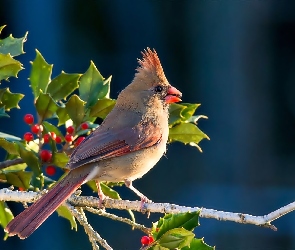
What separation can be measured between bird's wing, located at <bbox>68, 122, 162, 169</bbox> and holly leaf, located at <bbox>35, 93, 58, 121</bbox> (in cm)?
16

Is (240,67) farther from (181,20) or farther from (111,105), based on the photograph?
(111,105)

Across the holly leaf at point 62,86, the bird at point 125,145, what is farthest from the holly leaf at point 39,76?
the bird at point 125,145

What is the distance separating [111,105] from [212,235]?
401 cm

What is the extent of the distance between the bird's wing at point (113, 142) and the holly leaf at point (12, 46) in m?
0.39

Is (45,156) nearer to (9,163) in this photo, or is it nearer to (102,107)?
(9,163)

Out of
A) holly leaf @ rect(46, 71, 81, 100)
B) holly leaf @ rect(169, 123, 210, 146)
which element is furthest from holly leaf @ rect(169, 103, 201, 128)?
holly leaf @ rect(46, 71, 81, 100)

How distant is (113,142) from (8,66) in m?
0.56

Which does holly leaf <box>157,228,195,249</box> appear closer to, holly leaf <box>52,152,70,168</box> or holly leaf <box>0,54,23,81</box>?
holly leaf <box>52,152,70,168</box>

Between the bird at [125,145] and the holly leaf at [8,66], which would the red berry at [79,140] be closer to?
the bird at [125,145]

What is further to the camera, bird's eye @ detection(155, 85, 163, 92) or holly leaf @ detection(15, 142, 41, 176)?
bird's eye @ detection(155, 85, 163, 92)

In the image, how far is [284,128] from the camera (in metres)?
6.88

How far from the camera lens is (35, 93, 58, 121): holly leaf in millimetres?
2932

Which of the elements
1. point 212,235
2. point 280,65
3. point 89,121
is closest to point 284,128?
point 280,65

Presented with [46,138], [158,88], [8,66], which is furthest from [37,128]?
[158,88]
